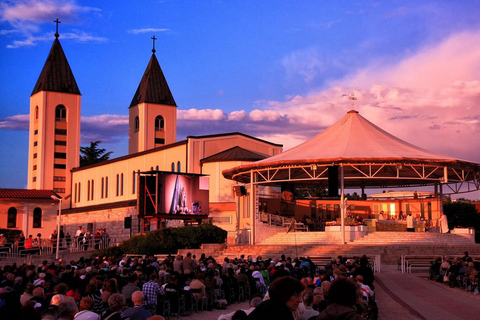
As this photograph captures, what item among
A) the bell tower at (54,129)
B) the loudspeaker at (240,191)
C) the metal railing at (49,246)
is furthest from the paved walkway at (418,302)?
the bell tower at (54,129)

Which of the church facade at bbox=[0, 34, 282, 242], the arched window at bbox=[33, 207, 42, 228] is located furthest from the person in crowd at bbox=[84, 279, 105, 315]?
the arched window at bbox=[33, 207, 42, 228]

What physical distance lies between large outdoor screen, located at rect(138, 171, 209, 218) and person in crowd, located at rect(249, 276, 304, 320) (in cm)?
3552

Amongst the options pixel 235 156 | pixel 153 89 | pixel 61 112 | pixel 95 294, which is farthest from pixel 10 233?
pixel 95 294

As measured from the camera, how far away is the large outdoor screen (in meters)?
41.4

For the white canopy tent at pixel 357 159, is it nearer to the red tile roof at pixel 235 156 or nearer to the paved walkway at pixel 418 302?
the red tile roof at pixel 235 156

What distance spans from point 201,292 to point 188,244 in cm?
2001

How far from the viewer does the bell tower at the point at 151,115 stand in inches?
2788

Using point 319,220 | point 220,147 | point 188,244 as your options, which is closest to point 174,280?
point 188,244

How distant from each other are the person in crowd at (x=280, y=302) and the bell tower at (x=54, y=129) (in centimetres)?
6348

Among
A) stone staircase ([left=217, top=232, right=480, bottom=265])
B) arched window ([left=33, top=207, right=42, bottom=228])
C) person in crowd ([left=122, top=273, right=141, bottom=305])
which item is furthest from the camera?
arched window ([left=33, top=207, right=42, bottom=228])

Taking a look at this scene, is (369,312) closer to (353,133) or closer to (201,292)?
(201,292)

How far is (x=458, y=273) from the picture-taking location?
22.9m

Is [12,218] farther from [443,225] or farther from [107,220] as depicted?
[443,225]

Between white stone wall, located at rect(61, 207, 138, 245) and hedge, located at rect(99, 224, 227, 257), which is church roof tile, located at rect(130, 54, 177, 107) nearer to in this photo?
white stone wall, located at rect(61, 207, 138, 245)
